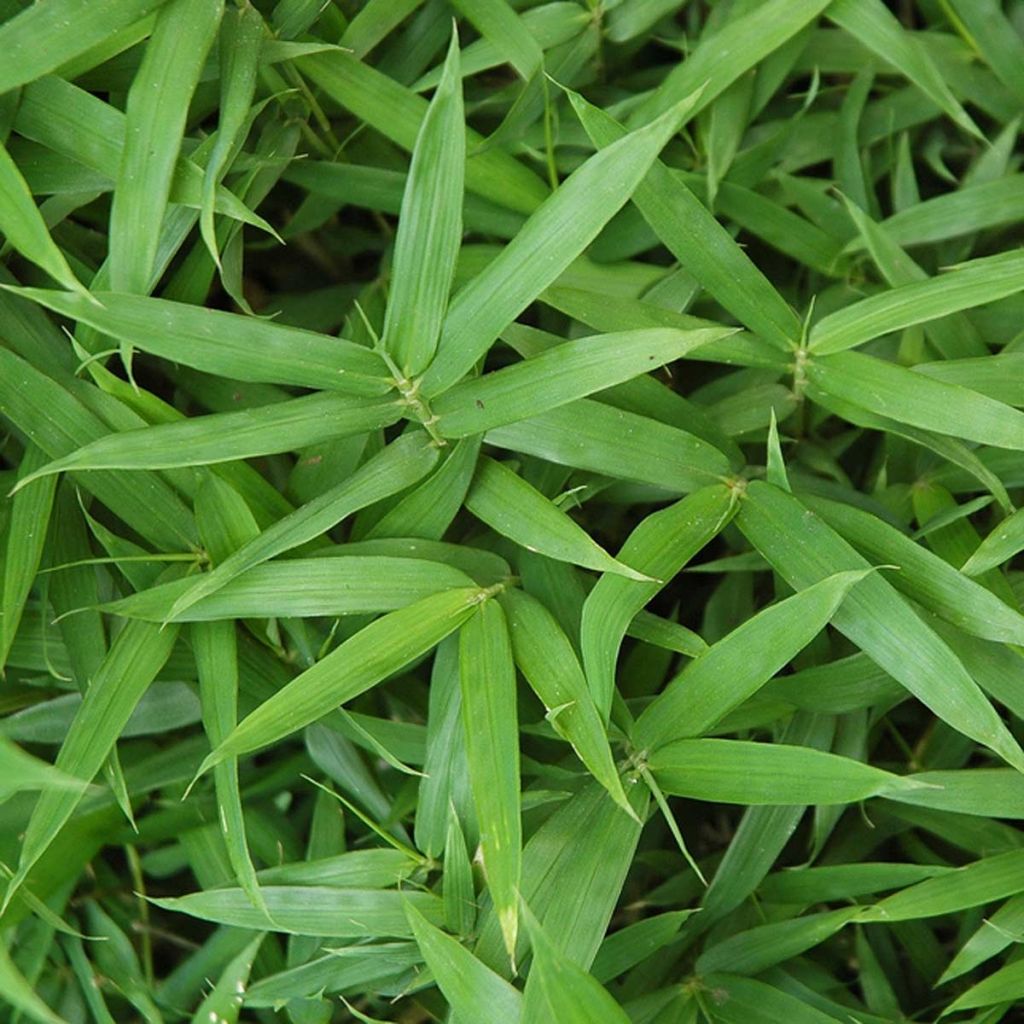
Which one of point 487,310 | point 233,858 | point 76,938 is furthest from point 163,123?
point 76,938

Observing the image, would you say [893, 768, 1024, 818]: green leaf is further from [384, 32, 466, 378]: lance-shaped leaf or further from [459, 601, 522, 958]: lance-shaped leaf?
[384, 32, 466, 378]: lance-shaped leaf

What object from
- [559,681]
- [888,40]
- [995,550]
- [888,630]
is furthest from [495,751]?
[888,40]

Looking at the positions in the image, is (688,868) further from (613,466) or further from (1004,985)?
(613,466)

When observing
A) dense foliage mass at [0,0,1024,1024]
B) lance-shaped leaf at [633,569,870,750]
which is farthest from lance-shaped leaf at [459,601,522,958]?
lance-shaped leaf at [633,569,870,750]

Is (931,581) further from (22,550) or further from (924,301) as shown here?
(22,550)

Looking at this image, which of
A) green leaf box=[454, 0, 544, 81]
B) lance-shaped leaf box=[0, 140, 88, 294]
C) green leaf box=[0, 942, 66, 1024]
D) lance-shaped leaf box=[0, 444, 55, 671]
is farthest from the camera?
green leaf box=[454, 0, 544, 81]
